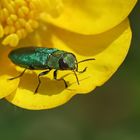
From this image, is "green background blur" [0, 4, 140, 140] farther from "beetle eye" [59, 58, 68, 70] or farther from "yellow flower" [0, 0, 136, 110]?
"beetle eye" [59, 58, 68, 70]

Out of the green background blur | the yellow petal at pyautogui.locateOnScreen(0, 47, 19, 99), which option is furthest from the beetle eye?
the green background blur

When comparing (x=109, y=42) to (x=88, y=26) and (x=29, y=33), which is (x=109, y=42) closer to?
(x=88, y=26)

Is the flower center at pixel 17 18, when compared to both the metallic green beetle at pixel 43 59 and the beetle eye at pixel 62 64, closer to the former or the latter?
the metallic green beetle at pixel 43 59

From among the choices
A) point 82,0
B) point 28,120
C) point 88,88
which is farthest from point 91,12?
point 28,120

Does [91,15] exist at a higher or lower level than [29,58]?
higher

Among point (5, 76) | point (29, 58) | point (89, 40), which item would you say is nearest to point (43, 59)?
point (29, 58)

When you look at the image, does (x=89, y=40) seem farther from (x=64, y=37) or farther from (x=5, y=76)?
(x=5, y=76)

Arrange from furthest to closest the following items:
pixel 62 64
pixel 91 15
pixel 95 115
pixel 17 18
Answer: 1. pixel 95 115
2. pixel 91 15
3. pixel 17 18
4. pixel 62 64

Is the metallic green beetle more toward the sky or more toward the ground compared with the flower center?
more toward the ground
